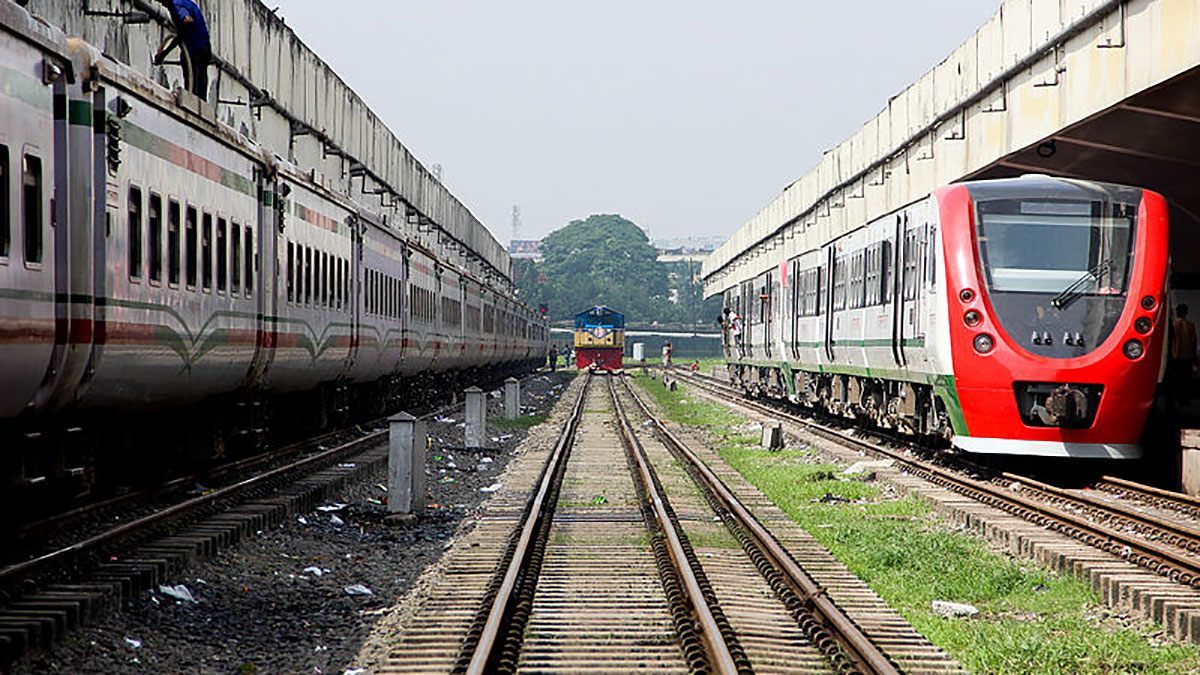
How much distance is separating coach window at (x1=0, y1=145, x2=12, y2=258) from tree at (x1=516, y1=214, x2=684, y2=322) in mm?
127226

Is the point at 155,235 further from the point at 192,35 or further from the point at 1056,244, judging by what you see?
the point at 1056,244

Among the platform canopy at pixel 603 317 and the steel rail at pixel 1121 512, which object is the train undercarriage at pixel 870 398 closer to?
the steel rail at pixel 1121 512

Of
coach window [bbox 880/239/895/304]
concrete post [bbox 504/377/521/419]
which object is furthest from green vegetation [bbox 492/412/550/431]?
coach window [bbox 880/239/895/304]

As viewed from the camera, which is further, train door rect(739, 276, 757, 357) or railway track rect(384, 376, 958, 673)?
train door rect(739, 276, 757, 357)

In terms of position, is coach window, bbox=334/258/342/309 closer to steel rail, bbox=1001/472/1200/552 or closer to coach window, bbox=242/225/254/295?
coach window, bbox=242/225/254/295

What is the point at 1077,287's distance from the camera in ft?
48.7

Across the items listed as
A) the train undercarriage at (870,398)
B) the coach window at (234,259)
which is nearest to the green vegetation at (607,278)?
the train undercarriage at (870,398)

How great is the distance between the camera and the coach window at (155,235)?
10.7 meters

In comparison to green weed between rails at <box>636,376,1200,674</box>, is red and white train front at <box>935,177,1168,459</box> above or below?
above

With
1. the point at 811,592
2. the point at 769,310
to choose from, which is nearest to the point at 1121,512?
the point at 811,592

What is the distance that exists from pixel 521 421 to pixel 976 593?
20954 millimetres

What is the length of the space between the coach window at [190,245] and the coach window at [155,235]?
0.80m

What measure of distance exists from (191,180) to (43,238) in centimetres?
387

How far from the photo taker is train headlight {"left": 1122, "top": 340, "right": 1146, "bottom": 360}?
1455 centimetres
